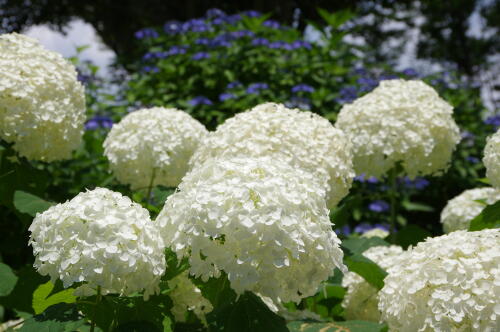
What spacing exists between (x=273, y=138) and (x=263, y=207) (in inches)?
33.7

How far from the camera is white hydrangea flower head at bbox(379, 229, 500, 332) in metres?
1.81

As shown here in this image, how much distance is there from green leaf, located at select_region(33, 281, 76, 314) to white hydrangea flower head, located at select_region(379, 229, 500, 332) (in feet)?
3.42

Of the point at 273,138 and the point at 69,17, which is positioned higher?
the point at 273,138

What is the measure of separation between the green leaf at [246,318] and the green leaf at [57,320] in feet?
1.32

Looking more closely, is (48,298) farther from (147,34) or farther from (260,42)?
(147,34)

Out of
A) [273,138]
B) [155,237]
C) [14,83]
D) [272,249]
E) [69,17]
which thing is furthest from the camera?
[69,17]

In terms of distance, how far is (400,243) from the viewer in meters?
3.52

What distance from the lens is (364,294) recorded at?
3078 mm

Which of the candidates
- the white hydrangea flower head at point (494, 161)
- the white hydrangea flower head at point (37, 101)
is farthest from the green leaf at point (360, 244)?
the white hydrangea flower head at point (37, 101)

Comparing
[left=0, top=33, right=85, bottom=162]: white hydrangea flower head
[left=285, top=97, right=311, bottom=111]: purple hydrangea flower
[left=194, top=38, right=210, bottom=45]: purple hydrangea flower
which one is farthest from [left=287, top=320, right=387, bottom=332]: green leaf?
[left=194, top=38, right=210, bottom=45]: purple hydrangea flower

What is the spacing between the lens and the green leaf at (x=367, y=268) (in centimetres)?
259

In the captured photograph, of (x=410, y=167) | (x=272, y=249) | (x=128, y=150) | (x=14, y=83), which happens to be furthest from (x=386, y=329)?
(x=14, y=83)

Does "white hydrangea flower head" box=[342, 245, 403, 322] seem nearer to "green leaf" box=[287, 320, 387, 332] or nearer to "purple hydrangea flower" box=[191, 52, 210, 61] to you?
"green leaf" box=[287, 320, 387, 332]

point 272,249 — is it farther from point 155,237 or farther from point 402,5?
point 402,5
